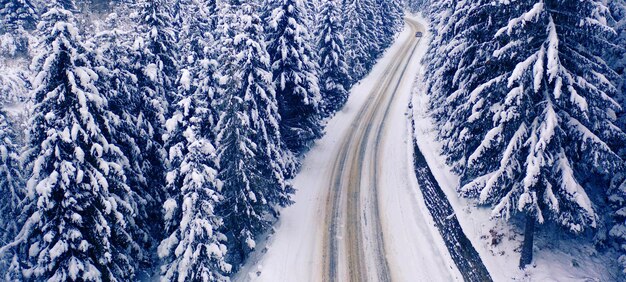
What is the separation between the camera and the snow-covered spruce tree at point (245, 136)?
19094 mm

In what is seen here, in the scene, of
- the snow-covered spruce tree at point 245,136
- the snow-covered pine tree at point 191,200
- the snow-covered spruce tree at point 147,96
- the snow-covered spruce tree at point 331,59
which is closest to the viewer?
the snow-covered pine tree at point 191,200

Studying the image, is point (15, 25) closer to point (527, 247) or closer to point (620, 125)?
point (527, 247)

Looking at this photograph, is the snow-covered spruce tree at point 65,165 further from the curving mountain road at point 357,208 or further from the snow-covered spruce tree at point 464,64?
the snow-covered spruce tree at point 464,64

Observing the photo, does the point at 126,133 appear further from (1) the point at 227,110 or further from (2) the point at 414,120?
(2) the point at 414,120

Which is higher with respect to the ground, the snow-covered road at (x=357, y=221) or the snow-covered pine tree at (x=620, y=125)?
the snow-covered pine tree at (x=620, y=125)

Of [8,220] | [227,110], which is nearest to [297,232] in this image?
[227,110]

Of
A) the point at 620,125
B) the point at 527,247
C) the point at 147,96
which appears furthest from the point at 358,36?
the point at 527,247

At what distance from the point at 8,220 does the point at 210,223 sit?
1077 cm

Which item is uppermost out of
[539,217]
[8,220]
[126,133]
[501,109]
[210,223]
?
[501,109]

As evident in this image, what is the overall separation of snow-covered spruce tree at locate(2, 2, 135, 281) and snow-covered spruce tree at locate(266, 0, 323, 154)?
13.0 m

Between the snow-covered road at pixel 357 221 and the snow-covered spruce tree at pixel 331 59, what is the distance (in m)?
3.63

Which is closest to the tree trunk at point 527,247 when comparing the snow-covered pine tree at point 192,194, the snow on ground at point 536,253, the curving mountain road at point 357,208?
the snow on ground at point 536,253

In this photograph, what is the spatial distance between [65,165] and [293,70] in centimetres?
1600

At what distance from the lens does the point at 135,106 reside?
1923 centimetres
